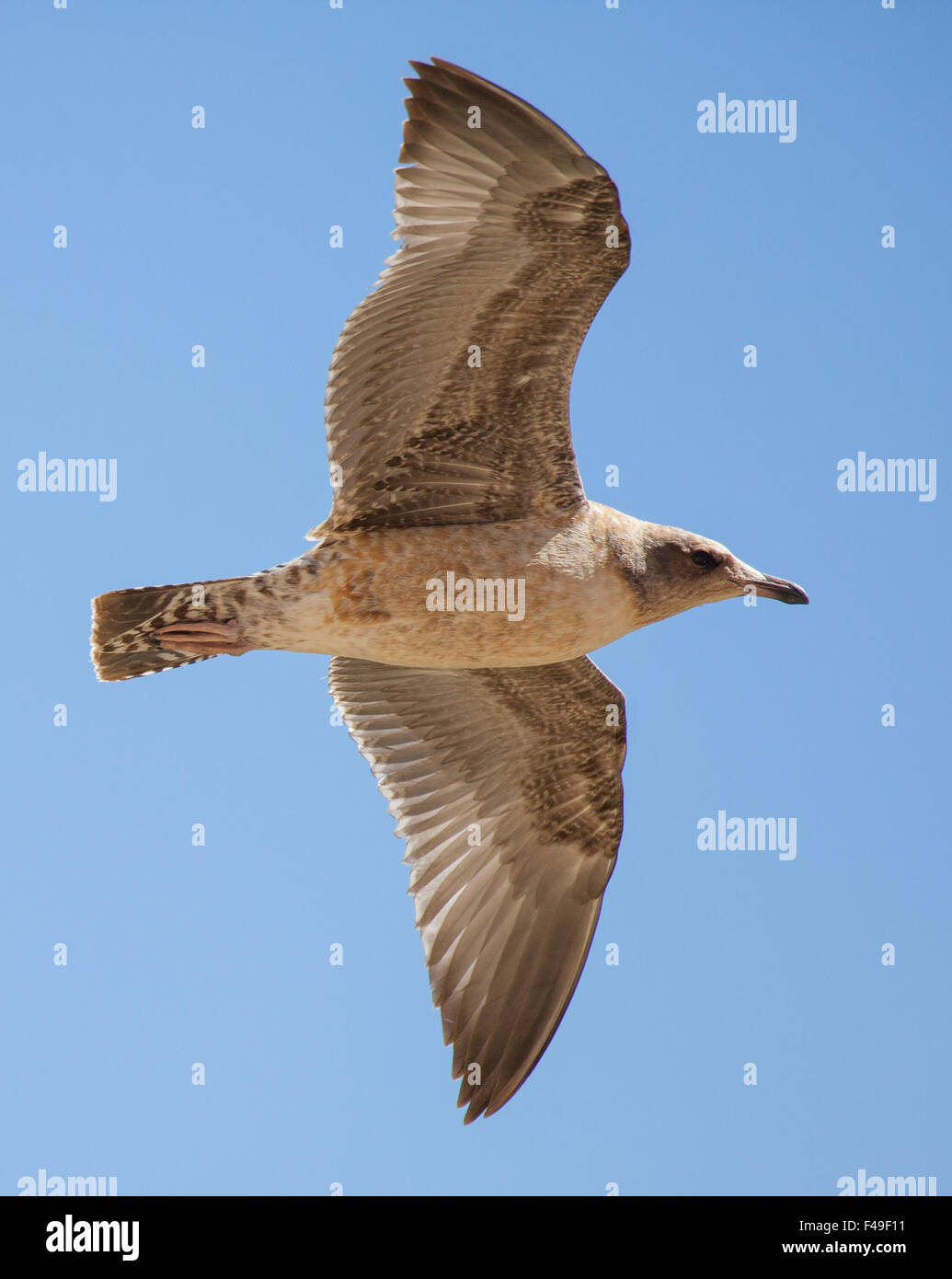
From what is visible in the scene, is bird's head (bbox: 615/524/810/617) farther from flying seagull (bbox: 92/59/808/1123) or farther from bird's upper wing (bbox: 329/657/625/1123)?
bird's upper wing (bbox: 329/657/625/1123)

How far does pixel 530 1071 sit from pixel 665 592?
3.05 metres

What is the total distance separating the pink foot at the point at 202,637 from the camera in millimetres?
10250

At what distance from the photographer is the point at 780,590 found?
37.1ft

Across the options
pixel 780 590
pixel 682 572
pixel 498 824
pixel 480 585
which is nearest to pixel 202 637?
pixel 480 585

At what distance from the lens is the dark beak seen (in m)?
11.3

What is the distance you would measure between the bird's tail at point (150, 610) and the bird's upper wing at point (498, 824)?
68.4 inches

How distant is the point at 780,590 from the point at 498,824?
238cm

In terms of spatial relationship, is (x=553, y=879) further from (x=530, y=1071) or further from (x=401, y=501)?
(x=401, y=501)

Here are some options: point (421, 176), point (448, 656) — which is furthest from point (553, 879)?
point (421, 176)

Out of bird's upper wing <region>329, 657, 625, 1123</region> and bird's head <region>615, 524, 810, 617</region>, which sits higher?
bird's head <region>615, 524, 810, 617</region>

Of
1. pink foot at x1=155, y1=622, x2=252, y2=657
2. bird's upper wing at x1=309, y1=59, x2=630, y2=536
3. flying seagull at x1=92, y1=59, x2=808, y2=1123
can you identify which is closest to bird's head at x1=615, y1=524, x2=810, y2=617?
flying seagull at x1=92, y1=59, x2=808, y2=1123

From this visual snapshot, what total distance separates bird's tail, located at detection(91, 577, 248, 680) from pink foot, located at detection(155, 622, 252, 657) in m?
0.03

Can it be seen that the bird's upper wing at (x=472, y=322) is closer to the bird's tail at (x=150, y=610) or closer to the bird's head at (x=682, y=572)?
the bird's head at (x=682, y=572)

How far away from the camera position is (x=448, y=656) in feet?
34.7
